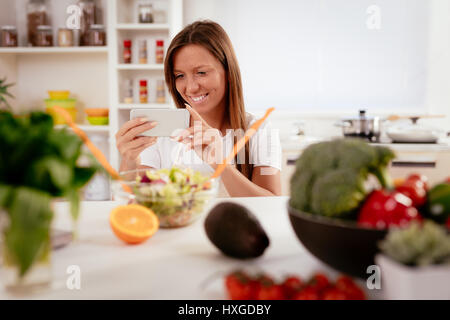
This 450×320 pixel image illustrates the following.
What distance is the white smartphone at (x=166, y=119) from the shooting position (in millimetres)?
1318

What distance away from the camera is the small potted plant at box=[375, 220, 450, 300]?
0.46 meters

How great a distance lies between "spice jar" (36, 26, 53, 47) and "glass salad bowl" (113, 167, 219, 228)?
2497 mm

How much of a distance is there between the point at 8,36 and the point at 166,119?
7.78 feet

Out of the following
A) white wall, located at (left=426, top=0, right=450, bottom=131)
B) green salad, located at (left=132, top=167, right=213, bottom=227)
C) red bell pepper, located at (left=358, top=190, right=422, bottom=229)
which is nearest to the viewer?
red bell pepper, located at (left=358, top=190, right=422, bottom=229)

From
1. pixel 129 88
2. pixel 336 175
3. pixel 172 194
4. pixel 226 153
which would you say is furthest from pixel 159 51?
pixel 336 175

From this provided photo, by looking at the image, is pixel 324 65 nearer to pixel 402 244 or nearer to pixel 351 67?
→ pixel 351 67

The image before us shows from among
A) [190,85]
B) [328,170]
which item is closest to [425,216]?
[328,170]

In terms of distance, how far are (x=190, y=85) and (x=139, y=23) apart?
1.50m

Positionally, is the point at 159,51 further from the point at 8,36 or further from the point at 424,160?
the point at 424,160

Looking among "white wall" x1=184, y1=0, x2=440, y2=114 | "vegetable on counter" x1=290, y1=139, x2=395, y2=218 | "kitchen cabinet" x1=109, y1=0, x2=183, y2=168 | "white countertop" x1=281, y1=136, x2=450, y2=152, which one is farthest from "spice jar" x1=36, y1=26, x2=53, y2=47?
"vegetable on counter" x1=290, y1=139, x2=395, y2=218

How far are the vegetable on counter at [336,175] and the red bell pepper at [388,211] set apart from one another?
0.03m

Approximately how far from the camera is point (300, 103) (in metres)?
3.42

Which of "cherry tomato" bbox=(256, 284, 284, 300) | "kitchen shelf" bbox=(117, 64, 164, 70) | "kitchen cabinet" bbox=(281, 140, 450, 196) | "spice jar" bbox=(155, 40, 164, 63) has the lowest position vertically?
"kitchen cabinet" bbox=(281, 140, 450, 196)

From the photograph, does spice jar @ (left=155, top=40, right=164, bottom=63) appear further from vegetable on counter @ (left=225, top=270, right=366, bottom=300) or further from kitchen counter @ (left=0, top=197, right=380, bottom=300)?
vegetable on counter @ (left=225, top=270, right=366, bottom=300)
